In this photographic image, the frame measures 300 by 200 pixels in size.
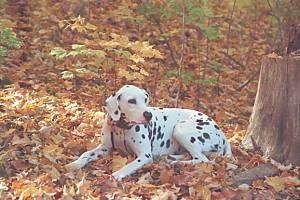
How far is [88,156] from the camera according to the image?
573cm

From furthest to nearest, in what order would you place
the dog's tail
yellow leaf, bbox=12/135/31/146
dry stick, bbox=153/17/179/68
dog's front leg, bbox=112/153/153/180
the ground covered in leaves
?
dry stick, bbox=153/17/179/68
the dog's tail
yellow leaf, bbox=12/135/31/146
dog's front leg, bbox=112/153/153/180
the ground covered in leaves

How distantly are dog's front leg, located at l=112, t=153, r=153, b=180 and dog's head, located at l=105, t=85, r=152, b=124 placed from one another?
389 mm

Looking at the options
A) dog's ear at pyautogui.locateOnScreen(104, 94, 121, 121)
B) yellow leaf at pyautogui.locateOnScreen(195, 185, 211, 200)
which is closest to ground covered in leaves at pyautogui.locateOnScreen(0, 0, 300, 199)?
yellow leaf at pyautogui.locateOnScreen(195, 185, 211, 200)

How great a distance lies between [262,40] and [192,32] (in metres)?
1.97

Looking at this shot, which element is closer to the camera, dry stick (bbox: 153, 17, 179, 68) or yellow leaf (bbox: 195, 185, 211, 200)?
yellow leaf (bbox: 195, 185, 211, 200)

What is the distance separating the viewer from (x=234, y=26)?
13742 mm

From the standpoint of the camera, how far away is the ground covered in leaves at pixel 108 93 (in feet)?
17.0

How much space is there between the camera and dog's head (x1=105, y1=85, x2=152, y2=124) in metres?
5.48

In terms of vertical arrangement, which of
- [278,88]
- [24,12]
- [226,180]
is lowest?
[226,180]

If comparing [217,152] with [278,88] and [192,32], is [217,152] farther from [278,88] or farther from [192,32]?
[192,32]

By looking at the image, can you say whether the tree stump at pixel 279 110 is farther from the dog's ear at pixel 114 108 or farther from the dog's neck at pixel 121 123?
the dog's ear at pixel 114 108

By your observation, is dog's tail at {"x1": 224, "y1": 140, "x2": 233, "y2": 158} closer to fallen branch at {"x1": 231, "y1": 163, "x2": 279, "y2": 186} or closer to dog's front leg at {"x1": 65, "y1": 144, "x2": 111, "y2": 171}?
fallen branch at {"x1": 231, "y1": 163, "x2": 279, "y2": 186}

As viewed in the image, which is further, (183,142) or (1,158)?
(183,142)

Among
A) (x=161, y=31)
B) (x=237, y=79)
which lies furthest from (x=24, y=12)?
(x=237, y=79)
